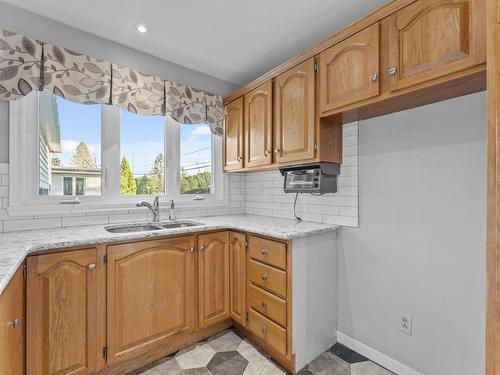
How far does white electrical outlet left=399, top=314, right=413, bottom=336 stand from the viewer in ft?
5.39

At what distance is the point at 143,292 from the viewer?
5.70ft

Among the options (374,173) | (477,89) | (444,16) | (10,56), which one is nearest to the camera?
(444,16)

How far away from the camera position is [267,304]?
1.85 m

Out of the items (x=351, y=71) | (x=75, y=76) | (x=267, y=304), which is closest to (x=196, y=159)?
(x=75, y=76)

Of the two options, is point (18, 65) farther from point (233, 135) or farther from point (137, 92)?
point (233, 135)

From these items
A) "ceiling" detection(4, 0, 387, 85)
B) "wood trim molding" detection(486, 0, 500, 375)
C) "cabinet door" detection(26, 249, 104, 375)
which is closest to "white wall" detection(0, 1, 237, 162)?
"ceiling" detection(4, 0, 387, 85)

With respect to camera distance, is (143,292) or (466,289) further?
(143,292)

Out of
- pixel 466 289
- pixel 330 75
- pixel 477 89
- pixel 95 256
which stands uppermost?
pixel 330 75

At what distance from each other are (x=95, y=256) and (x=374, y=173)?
191cm

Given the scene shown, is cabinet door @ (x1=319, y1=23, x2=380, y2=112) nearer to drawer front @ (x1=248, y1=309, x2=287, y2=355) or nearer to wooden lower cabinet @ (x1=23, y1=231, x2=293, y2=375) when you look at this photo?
wooden lower cabinet @ (x1=23, y1=231, x2=293, y2=375)

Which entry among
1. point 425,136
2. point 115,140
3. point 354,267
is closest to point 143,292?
point 115,140

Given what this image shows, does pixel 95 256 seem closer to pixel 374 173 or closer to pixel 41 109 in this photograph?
pixel 41 109

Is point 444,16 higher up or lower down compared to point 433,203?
higher up

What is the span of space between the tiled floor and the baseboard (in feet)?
0.11
